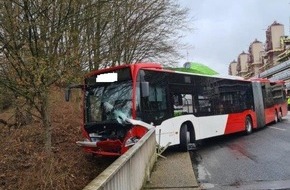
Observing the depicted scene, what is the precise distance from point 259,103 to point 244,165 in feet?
43.4

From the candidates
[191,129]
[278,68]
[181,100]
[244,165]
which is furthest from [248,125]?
[278,68]

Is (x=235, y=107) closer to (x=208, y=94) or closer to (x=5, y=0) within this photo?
(x=208, y=94)

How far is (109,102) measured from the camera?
1301 centimetres

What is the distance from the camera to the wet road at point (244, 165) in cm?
941

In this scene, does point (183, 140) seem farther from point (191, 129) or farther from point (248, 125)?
point (248, 125)

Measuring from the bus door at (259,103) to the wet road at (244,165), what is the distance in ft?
18.9

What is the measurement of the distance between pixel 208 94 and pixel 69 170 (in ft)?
23.7

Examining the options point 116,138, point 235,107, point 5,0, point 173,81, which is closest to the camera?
point 5,0

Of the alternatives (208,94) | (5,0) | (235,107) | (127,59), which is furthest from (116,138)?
(127,59)

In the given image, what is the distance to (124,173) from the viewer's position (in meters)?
5.72

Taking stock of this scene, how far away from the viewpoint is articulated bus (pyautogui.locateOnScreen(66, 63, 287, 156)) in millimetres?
12562

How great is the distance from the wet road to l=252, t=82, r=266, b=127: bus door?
5747 mm

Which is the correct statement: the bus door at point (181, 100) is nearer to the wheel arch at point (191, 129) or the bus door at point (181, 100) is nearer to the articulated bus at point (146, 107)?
the articulated bus at point (146, 107)

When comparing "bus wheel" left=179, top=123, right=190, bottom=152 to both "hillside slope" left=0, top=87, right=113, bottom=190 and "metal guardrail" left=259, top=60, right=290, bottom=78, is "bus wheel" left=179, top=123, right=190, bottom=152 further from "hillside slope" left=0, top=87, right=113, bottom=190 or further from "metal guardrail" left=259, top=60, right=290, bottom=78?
"metal guardrail" left=259, top=60, right=290, bottom=78
